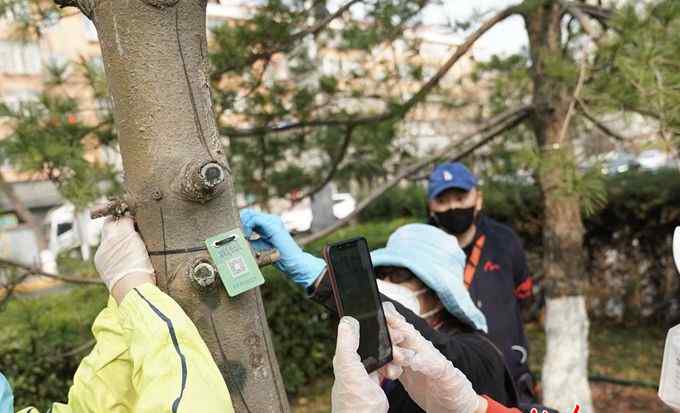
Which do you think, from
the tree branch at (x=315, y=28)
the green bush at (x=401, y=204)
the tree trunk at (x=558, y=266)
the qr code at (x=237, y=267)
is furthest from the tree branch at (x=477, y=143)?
the green bush at (x=401, y=204)

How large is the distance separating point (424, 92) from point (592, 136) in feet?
4.68

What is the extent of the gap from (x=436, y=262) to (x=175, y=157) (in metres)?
0.81

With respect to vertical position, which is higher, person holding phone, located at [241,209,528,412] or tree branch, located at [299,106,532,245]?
tree branch, located at [299,106,532,245]

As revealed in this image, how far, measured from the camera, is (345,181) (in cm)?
448

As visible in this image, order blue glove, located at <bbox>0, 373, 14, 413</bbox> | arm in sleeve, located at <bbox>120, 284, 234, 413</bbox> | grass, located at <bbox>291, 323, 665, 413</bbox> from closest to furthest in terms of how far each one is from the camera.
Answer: arm in sleeve, located at <bbox>120, 284, 234, 413</bbox> < blue glove, located at <bbox>0, 373, 14, 413</bbox> < grass, located at <bbox>291, 323, 665, 413</bbox>

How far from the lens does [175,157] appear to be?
1.14m

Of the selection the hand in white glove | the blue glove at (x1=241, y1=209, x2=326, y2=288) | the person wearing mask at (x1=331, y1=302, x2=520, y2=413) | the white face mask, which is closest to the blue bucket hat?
the white face mask

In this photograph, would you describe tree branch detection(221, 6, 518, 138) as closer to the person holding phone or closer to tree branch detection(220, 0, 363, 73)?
tree branch detection(220, 0, 363, 73)

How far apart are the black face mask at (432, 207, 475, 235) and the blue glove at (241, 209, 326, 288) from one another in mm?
1430

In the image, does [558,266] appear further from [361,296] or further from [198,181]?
[198,181]

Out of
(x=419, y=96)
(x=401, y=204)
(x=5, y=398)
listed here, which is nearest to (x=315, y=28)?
(x=419, y=96)

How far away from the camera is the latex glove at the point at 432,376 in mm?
1184

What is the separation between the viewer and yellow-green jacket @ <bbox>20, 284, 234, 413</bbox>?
967mm

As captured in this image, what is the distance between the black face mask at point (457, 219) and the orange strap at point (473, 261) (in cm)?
9
